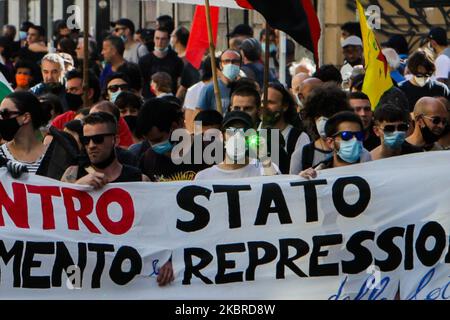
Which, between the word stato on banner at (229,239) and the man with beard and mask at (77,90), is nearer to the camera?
the word stato on banner at (229,239)

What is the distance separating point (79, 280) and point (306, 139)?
2.85m

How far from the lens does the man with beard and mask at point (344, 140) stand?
9672 mm

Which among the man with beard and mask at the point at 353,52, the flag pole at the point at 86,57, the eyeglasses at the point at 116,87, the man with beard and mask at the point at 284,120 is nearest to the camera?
the man with beard and mask at the point at 284,120

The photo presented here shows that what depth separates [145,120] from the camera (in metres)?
11.5

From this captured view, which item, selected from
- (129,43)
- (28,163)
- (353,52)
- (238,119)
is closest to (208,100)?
(353,52)

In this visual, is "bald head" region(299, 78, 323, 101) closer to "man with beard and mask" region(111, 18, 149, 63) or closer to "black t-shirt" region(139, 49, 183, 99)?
"black t-shirt" region(139, 49, 183, 99)

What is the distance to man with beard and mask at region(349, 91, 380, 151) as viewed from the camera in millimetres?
11836

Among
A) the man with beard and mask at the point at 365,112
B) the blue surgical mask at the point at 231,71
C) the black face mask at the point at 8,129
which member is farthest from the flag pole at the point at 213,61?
the blue surgical mask at the point at 231,71

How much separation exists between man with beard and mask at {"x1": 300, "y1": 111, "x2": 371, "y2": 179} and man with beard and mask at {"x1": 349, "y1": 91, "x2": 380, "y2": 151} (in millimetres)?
1994

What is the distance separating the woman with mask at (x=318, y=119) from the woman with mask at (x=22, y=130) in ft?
5.13

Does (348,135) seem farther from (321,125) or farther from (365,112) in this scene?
(365,112)

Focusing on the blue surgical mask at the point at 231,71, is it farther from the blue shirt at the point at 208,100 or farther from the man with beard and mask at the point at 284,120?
the man with beard and mask at the point at 284,120

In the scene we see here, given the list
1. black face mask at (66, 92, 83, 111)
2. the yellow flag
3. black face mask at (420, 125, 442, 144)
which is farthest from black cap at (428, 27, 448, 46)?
black face mask at (420, 125, 442, 144)

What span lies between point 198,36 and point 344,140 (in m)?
7.06
